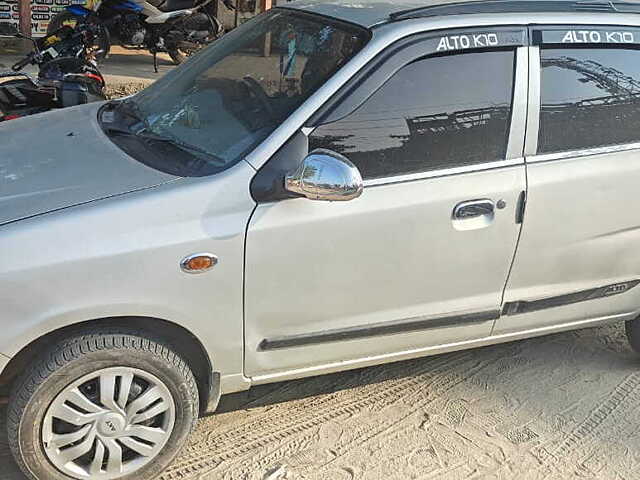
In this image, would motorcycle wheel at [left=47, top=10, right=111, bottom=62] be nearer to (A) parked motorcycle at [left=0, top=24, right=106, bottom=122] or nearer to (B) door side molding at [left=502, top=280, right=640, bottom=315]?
(A) parked motorcycle at [left=0, top=24, right=106, bottom=122]

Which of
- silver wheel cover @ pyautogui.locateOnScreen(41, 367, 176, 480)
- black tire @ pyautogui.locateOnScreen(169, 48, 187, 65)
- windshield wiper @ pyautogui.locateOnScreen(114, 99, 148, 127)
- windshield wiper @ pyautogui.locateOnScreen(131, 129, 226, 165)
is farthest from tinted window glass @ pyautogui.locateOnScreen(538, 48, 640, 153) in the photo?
black tire @ pyautogui.locateOnScreen(169, 48, 187, 65)

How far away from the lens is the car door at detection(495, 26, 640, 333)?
332 centimetres

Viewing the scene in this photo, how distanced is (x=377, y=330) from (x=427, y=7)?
1.37 m

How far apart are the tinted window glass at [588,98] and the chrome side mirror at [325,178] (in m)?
1.01

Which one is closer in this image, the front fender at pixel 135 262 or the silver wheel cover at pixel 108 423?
the front fender at pixel 135 262

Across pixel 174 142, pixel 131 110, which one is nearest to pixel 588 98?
pixel 174 142

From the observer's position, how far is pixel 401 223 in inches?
120

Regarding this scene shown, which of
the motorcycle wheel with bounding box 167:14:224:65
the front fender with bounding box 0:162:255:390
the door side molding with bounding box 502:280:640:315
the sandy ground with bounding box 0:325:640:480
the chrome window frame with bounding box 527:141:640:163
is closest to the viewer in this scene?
the front fender with bounding box 0:162:255:390

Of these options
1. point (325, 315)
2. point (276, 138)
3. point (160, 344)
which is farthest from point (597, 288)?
point (160, 344)

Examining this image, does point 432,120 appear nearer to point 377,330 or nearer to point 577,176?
point 577,176

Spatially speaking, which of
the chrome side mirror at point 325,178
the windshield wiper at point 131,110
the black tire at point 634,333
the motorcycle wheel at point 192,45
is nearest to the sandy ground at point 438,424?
the black tire at point 634,333

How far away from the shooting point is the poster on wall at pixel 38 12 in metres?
10.0

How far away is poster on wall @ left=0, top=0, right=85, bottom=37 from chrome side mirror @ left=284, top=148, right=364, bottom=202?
830 cm

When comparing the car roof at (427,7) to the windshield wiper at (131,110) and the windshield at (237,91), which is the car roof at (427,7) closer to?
the windshield at (237,91)
